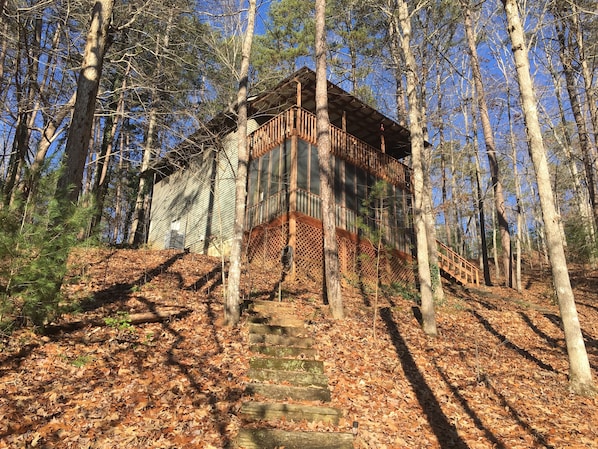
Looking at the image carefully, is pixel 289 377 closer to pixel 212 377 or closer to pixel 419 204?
pixel 212 377

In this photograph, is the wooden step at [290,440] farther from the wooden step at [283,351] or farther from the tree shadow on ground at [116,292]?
the tree shadow on ground at [116,292]

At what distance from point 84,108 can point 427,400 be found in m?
7.91

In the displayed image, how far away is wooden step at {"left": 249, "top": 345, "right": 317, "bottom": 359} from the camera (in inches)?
279

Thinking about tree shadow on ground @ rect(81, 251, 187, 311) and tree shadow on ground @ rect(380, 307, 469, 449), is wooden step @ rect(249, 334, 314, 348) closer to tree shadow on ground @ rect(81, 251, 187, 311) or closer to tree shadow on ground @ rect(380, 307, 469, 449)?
tree shadow on ground @ rect(380, 307, 469, 449)

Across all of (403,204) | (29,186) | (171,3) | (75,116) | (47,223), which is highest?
(171,3)

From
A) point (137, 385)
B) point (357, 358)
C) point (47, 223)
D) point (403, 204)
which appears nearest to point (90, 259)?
point (47, 223)

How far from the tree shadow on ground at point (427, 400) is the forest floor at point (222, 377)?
0.03 meters

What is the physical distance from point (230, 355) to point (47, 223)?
351 cm

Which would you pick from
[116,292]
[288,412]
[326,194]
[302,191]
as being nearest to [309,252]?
[302,191]

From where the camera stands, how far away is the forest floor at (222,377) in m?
4.61

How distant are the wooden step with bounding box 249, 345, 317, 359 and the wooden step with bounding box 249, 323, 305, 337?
2.20 ft

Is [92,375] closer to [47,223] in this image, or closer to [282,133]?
[47,223]

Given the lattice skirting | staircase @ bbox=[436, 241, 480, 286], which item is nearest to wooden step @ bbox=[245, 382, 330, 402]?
the lattice skirting

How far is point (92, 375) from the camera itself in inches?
214
